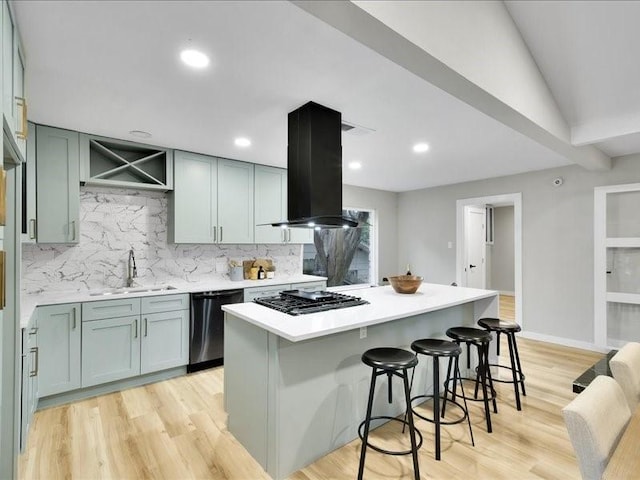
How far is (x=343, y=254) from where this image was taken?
611 cm

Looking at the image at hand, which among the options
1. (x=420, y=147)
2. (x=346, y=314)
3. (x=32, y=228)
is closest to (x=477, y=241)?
(x=420, y=147)

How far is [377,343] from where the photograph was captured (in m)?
2.48

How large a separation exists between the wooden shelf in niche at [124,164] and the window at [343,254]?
7.87 feet

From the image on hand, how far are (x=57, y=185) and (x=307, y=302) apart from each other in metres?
2.58

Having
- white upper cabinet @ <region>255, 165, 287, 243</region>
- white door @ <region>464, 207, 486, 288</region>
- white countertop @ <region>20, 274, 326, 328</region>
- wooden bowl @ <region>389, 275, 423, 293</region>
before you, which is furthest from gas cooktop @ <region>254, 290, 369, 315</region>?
white door @ <region>464, 207, 486, 288</region>

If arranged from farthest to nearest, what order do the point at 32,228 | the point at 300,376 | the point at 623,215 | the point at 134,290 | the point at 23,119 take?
the point at 623,215 → the point at 134,290 → the point at 32,228 → the point at 300,376 → the point at 23,119

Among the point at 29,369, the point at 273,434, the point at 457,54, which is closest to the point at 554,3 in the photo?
the point at 457,54

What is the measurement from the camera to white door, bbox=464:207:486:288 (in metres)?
5.98

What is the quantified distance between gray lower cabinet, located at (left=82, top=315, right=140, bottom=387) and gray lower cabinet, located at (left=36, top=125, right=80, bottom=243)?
0.87m

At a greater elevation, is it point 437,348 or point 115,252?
point 115,252

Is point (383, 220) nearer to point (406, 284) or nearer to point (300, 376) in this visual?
point (406, 284)

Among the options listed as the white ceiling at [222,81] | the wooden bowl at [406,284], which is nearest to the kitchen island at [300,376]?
the wooden bowl at [406,284]

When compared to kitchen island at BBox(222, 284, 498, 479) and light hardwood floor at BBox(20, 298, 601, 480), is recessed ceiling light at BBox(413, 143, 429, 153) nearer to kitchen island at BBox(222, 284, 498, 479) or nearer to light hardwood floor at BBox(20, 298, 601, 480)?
kitchen island at BBox(222, 284, 498, 479)

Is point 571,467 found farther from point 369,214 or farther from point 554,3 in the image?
point 369,214
